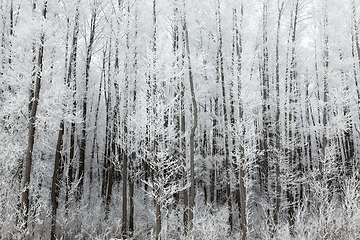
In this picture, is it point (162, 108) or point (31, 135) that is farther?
point (162, 108)

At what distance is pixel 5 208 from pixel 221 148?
11.6 meters

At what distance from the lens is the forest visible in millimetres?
9750

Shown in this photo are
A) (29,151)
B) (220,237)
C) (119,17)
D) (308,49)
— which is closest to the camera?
(29,151)

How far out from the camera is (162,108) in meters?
9.94

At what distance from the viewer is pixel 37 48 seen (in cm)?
1020

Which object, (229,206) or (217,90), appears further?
(217,90)

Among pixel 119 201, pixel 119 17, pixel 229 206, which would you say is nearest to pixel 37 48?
pixel 119 17

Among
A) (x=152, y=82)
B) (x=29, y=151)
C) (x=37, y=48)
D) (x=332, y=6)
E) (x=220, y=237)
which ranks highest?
(x=332, y=6)

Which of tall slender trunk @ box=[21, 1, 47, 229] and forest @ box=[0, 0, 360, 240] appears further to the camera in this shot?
forest @ box=[0, 0, 360, 240]

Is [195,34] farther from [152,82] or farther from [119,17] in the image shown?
[152,82]

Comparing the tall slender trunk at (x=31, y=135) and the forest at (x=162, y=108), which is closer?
the tall slender trunk at (x=31, y=135)

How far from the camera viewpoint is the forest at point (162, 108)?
975cm

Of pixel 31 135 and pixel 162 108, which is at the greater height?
pixel 162 108

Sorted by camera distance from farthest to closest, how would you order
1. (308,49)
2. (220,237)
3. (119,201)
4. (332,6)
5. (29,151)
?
(308,49) → (119,201) → (332,6) → (220,237) → (29,151)
